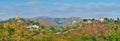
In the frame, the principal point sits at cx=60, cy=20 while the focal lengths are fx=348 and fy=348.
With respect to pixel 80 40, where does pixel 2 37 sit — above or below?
above

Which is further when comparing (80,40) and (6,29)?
(80,40)

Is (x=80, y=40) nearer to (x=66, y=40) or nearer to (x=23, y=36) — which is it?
(x=66, y=40)

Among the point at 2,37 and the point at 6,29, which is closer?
the point at 2,37

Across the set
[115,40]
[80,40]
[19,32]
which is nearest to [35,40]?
[19,32]

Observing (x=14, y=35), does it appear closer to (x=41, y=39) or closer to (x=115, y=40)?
(x=41, y=39)

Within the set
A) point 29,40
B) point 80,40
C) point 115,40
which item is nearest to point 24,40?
point 29,40

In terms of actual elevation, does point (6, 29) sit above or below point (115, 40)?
above

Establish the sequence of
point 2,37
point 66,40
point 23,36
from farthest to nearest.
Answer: point 66,40 → point 23,36 → point 2,37

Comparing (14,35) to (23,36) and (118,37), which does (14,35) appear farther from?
(118,37)

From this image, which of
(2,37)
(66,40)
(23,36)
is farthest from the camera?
(66,40)

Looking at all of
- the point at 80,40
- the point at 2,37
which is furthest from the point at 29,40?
the point at 80,40
